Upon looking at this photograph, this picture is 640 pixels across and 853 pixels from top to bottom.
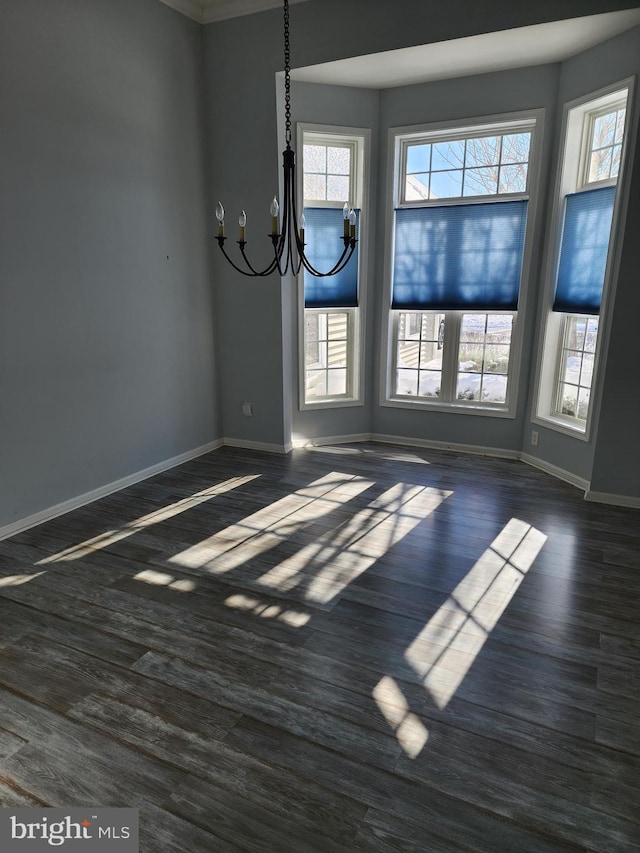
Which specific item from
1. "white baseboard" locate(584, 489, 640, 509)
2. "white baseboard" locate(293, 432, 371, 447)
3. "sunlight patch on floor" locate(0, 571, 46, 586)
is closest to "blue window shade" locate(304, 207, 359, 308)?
"white baseboard" locate(293, 432, 371, 447)

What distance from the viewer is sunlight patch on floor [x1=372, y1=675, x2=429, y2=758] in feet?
6.38

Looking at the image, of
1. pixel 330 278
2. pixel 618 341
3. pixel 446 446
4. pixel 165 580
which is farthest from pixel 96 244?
A: pixel 618 341

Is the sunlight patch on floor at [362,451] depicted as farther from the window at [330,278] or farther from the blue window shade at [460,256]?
the blue window shade at [460,256]

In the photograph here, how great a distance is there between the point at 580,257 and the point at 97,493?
4033mm

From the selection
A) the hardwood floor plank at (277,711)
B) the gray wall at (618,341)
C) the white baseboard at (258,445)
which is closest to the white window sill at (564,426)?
the gray wall at (618,341)

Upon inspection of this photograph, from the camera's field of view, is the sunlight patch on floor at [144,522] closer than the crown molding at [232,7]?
Yes

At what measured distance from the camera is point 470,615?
269 centimetres

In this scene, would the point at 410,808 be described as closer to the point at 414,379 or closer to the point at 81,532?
the point at 81,532

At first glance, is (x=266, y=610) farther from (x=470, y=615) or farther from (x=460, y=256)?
(x=460, y=256)

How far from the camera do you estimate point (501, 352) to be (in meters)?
4.96

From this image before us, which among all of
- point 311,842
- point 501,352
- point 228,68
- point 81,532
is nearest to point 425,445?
point 501,352

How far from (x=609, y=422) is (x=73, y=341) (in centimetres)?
378

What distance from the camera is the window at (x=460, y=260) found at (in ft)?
15.2

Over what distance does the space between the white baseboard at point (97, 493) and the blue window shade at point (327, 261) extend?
1.71 meters
